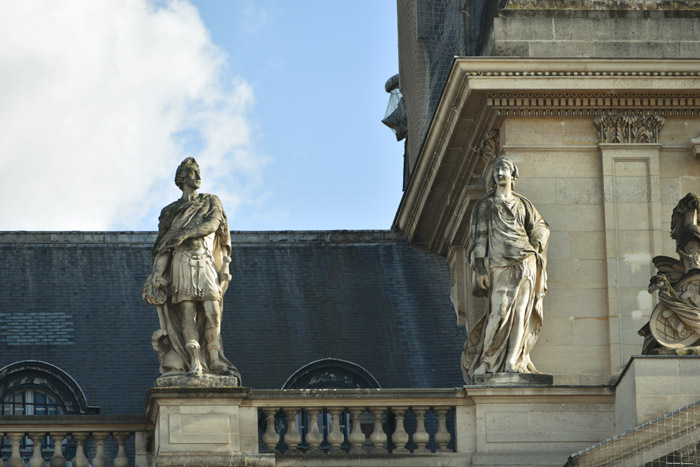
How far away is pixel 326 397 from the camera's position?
30484mm

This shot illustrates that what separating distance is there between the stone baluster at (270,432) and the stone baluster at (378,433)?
1.24 metres

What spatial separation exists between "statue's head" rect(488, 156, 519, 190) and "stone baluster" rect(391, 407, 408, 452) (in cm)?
346

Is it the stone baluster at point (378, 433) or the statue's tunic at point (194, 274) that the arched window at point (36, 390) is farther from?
the stone baluster at point (378, 433)

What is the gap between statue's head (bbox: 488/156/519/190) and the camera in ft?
105

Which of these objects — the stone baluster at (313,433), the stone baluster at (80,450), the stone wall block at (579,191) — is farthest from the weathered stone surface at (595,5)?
the stone baluster at (80,450)

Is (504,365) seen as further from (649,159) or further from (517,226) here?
(649,159)

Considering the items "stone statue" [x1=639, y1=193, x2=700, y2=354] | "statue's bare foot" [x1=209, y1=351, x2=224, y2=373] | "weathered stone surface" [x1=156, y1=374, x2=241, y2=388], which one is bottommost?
"weathered stone surface" [x1=156, y1=374, x2=241, y2=388]

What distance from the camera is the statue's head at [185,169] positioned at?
103ft

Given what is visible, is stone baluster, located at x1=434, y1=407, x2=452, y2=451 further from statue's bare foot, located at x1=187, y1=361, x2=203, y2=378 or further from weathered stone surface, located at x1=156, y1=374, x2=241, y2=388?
statue's bare foot, located at x1=187, y1=361, x2=203, y2=378

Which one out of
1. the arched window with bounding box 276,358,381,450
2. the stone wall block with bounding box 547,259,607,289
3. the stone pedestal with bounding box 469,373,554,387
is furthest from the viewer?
the arched window with bounding box 276,358,381,450

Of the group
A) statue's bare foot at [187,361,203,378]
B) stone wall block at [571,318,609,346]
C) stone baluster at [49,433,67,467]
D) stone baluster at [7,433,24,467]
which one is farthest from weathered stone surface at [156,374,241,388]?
stone wall block at [571,318,609,346]

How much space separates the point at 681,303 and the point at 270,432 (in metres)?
5.50

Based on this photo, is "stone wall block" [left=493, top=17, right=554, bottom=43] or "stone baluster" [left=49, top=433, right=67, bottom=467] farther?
"stone wall block" [left=493, top=17, right=554, bottom=43]

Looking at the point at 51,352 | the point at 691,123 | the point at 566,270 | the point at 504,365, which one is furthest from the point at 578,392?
the point at 51,352
